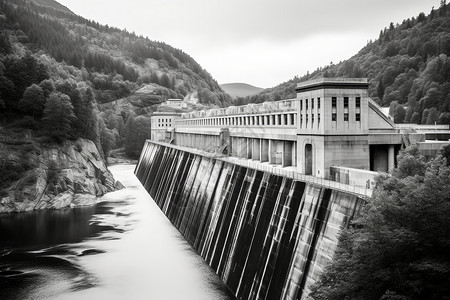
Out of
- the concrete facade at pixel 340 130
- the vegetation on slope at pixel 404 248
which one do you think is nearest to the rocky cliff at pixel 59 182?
the concrete facade at pixel 340 130

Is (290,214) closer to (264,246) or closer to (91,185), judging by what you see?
(264,246)

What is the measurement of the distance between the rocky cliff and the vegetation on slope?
65330mm

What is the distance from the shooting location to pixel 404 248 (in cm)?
1459

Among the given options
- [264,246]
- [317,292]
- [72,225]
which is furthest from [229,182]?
[72,225]

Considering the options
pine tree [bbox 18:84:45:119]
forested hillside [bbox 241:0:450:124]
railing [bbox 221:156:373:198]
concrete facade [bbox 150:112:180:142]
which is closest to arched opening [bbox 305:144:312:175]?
railing [bbox 221:156:373:198]

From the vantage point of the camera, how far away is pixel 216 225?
42.7 metres

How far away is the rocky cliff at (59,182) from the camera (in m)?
69.3

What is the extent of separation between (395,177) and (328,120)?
40.0ft

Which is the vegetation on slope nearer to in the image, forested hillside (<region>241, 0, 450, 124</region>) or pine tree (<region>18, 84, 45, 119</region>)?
pine tree (<region>18, 84, 45, 119</region>)

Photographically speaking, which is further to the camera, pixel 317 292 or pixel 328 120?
pixel 328 120

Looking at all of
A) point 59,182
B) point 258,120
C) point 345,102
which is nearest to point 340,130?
point 345,102

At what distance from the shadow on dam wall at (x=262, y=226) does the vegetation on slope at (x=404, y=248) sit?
597 cm

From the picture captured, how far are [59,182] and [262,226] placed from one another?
53422 mm

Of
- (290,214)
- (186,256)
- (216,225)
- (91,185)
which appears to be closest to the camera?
(290,214)
